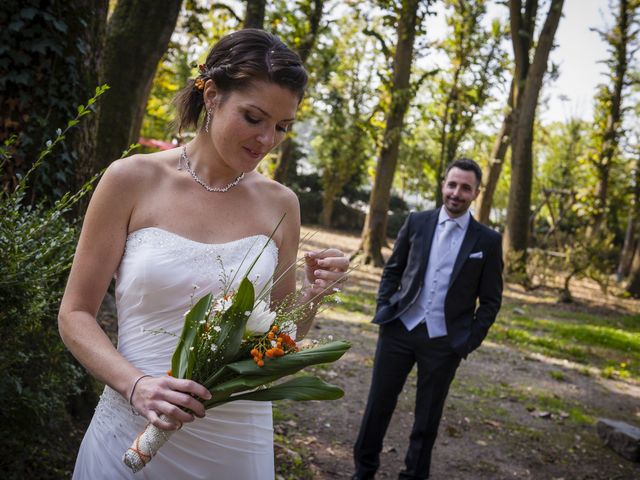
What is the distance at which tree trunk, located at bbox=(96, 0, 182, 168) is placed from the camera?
5641 millimetres

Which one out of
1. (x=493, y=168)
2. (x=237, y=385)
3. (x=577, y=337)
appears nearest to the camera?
(x=237, y=385)

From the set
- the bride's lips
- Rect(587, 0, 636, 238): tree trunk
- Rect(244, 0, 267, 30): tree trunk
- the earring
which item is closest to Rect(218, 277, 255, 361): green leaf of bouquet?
the bride's lips

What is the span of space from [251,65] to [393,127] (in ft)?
47.5

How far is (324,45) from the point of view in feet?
55.0

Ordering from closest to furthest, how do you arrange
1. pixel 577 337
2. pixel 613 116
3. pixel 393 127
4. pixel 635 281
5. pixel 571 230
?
pixel 577 337
pixel 393 127
pixel 635 281
pixel 613 116
pixel 571 230

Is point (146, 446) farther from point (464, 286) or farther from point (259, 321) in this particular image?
point (464, 286)

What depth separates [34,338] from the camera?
3461 mm

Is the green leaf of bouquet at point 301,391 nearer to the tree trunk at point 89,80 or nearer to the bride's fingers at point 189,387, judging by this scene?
the bride's fingers at point 189,387

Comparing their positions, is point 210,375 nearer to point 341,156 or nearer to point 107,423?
point 107,423

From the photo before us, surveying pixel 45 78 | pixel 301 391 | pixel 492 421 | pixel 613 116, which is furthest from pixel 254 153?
pixel 613 116

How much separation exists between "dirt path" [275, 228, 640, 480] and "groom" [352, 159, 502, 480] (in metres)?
0.59

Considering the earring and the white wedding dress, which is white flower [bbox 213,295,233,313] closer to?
the white wedding dress

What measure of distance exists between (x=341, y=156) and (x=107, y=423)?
98.6ft

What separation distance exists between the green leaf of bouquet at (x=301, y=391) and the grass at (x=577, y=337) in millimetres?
8146
